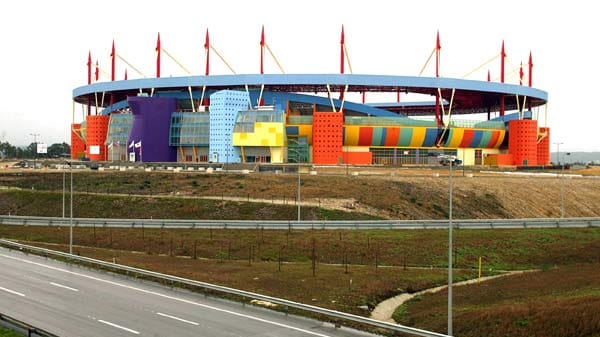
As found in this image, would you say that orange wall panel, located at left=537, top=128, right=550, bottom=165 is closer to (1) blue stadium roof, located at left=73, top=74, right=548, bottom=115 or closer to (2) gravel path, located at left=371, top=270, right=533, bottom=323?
(1) blue stadium roof, located at left=73, top=74, right=548, bottom=115

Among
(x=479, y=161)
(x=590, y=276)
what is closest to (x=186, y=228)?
(x=590, y=276)

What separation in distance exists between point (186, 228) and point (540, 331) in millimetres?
39627

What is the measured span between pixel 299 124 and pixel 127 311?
9776 centimetres

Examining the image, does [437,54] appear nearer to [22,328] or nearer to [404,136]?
[404,136]

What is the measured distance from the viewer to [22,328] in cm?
2288

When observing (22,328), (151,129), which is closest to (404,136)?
(151,129)

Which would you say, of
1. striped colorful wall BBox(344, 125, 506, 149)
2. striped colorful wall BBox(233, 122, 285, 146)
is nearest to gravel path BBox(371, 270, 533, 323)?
striped colorful wall BBox(233, 122, 285, 146)

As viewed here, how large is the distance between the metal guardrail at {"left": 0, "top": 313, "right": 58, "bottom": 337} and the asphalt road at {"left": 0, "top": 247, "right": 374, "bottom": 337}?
1366mm

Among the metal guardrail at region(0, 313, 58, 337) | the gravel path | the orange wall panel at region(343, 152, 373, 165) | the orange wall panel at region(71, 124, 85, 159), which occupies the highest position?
the orange wall panel at region(71, 124, 85, 159)

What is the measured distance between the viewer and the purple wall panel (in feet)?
418

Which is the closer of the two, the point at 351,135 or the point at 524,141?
the point at 351,135

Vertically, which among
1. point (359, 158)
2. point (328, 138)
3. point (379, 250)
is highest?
point (328, 138)

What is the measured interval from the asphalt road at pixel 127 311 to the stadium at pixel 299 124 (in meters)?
84.0

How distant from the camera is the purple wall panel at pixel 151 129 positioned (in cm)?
12738
